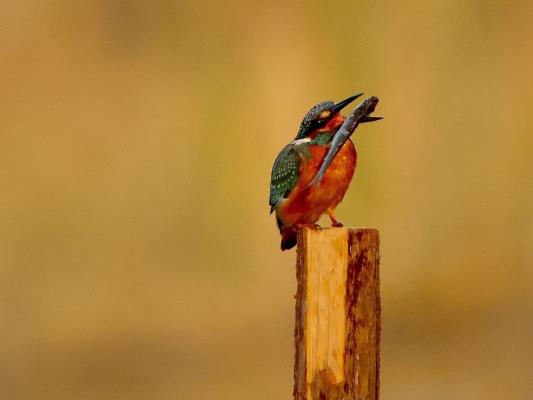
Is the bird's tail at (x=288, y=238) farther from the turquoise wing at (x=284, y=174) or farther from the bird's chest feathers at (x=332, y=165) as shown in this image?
the bird's chest feathers at (x=332, y=165)

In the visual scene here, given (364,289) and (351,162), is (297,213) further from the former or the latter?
(364,289)

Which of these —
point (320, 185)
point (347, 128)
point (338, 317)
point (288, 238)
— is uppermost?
point (347, 128)

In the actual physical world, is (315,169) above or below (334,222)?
above

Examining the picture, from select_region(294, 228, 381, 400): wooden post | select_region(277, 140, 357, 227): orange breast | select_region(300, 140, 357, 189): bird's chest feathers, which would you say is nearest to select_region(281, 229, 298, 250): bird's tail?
select_region(277, 140, 357, 227): orange breast

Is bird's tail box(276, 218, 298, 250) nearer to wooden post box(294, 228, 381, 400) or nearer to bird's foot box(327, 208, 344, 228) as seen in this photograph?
bird's foot box(327, 208, 344, 228)

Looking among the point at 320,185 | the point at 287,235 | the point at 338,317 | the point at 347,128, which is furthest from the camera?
the point at 287,235

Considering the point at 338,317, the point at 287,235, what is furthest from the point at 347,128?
the point at 338,317

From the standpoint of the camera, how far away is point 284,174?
2525 millimetres

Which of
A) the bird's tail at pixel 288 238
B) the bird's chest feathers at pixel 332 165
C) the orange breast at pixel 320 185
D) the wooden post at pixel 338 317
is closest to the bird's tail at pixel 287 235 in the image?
the bird's tail at pixel 288 238

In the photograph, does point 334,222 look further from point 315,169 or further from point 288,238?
point 288,238

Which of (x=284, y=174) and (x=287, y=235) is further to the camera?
(x=287, y=235)

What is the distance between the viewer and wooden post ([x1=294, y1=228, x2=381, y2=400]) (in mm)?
1886

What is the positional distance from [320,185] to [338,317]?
0.64m

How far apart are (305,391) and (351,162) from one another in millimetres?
797
